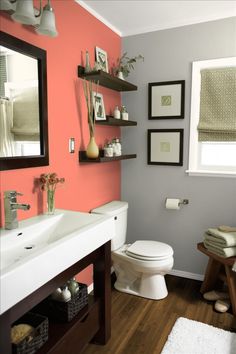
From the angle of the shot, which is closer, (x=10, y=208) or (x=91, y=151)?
(x=10, y=208)

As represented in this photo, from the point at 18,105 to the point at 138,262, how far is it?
1521 mm

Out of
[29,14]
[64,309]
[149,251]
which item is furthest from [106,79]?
[64,309]

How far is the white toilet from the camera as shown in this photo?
2.32 m

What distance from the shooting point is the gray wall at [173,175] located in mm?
2572

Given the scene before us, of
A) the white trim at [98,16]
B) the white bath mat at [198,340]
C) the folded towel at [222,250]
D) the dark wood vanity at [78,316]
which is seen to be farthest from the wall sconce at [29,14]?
the white bath mat at [198,340]

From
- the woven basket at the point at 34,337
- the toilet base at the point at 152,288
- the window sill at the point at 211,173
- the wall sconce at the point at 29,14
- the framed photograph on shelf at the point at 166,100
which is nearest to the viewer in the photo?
the woven basket at the point at 34,337

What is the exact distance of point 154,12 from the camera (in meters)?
2.41

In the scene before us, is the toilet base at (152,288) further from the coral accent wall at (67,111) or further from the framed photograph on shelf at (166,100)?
the framed photograph on shelf at (166,100)

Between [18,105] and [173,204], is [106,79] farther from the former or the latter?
[173,204]

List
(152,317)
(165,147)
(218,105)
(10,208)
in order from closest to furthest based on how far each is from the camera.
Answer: (10,208) < (152,317) < (218,105) < (165,147)

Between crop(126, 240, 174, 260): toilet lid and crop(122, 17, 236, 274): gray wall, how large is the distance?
1.42 feet

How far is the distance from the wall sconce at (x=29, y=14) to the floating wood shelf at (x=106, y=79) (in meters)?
0.54

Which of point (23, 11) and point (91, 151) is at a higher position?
point (23, 11)

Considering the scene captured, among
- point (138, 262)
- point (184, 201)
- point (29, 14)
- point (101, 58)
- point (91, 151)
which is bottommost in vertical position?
point (138, 262)
